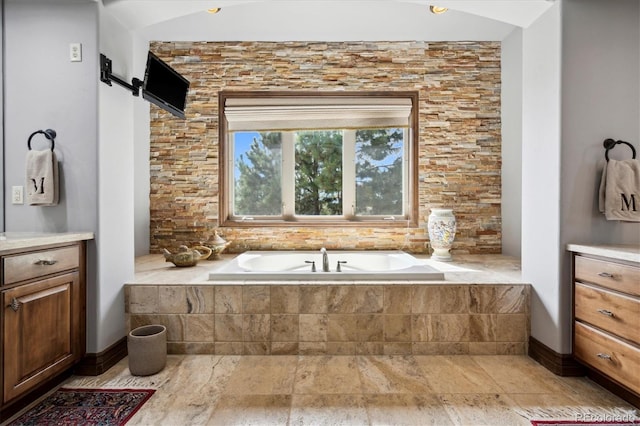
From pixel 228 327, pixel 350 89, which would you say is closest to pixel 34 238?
pixel 228 327

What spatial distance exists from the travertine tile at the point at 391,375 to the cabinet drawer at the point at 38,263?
67.3 inches

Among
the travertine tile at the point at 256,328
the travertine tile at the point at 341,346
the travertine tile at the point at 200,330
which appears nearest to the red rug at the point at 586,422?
the travertine tile at the point at 341,346

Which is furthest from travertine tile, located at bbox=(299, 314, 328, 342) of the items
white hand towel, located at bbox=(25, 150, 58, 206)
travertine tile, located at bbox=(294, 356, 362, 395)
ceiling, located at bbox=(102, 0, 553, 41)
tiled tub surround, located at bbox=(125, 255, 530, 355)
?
ceiling, located at bbox=(102, 0, 553, 41)

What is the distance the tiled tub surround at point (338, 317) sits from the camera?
2.19m

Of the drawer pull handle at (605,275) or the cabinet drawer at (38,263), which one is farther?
the drawer pull handle at (605,275)

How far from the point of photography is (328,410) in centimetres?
164

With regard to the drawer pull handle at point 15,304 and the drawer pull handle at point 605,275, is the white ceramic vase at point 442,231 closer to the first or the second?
the drawer pull handle at point 605,275

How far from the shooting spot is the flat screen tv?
6.95 ft

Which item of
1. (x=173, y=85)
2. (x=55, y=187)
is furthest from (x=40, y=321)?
(x=173, y=85)

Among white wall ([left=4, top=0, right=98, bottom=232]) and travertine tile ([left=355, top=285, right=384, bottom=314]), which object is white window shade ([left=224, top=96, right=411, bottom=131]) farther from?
travertine tile ([left=355, top=285, right=384, bottom=314])

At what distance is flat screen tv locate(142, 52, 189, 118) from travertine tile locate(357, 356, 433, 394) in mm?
2087

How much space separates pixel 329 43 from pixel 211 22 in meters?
1.10

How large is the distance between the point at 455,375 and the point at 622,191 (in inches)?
53.5

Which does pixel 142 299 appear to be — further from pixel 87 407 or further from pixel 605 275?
pixel 605 275
